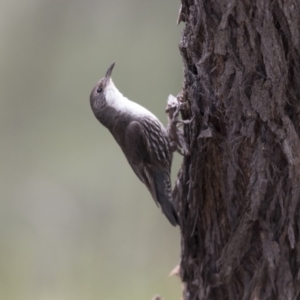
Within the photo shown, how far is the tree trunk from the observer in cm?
229

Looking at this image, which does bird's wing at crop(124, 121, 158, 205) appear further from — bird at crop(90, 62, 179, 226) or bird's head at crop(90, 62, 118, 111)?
bird's head at crop(90, 62, 118, 111)

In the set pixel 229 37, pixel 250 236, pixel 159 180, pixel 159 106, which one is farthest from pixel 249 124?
pixel 159 106

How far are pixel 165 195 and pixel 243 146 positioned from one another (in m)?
0.93

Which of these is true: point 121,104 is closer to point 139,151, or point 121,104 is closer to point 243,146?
point 139,151

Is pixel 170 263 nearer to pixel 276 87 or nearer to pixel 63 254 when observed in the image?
pixel 63 254

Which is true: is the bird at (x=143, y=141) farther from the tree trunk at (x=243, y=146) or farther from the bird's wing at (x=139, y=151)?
the tree trunk at (x=243, y=146)

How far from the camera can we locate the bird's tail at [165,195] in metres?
3.08

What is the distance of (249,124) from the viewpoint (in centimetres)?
242

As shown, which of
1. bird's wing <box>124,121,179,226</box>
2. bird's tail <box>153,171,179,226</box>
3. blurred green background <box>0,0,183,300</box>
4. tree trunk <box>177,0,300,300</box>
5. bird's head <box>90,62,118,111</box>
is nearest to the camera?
tree trunk <box>177,0,300,300</box>

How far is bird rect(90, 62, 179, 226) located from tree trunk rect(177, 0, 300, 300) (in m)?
0.51

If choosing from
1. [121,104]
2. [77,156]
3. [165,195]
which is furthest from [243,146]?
[77,156]

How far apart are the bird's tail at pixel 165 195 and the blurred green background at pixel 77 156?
1.60 metres

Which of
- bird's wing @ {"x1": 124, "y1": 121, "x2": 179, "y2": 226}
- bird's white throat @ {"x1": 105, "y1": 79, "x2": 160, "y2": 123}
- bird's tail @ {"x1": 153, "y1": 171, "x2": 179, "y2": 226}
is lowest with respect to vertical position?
bird's tail @ {"x1": 153, "y1": 171, "x2": 179, "y2": 226}

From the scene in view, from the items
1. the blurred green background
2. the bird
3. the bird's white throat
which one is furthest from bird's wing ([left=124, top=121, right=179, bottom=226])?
the blurred green background
